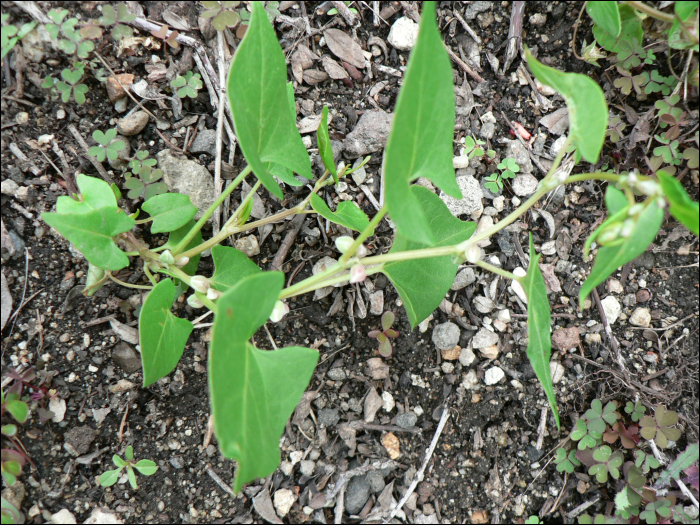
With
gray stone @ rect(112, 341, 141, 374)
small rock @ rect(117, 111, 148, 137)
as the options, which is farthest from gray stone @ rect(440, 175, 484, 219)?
gray stone @ rect(112, 341, 141, 374)

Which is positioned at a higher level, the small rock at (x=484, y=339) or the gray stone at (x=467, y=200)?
the gray stone at (x=467, y=200)

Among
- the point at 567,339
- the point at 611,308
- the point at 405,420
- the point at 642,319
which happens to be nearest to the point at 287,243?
the point at 405,420

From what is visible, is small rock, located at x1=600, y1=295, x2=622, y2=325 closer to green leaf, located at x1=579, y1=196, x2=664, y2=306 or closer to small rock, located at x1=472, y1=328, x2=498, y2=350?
small rock, located at x1=472, y1=328, x2=498, y2=350

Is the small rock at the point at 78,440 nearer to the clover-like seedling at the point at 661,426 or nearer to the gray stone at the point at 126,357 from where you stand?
the gray stone at the point at 126,357

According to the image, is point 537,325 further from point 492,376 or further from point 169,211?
point 169,211

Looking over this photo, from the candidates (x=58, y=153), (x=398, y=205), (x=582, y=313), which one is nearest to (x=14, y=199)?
(x=58, y=153)

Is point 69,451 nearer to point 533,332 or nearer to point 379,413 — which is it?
point 379,413

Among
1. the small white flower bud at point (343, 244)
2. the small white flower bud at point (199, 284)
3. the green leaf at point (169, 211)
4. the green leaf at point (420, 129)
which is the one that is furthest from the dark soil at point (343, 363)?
the green leaf at point (420, 129)
